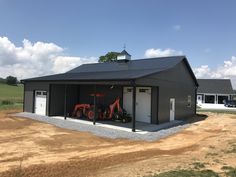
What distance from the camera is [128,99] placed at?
19094 mm

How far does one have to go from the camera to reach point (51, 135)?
13016 mm

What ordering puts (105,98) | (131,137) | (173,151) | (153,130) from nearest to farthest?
(173,151), (131,137), (153,130), (105,98)

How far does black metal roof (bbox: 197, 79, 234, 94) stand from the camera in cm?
4563

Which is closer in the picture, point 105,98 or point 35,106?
point 105,98

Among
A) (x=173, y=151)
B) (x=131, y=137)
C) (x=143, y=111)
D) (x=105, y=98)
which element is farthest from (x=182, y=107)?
(x=173, y=151)

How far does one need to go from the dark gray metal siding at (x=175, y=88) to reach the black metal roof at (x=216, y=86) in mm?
23654

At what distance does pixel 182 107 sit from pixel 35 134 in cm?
1240

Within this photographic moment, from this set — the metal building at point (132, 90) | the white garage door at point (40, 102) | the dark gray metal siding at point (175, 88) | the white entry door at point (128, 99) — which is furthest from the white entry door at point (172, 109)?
the white garage door at point (40, 102)

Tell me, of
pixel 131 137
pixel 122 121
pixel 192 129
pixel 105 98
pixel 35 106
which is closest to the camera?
pixel 131 137

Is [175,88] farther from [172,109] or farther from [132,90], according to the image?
[132,90]

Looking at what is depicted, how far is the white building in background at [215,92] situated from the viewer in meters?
45.7

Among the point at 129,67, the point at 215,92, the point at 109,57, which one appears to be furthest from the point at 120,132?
the point at 109,57

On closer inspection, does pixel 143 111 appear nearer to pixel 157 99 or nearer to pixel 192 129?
pixel 157 99

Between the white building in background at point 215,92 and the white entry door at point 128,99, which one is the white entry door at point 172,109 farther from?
the white building in background at point 215,92
